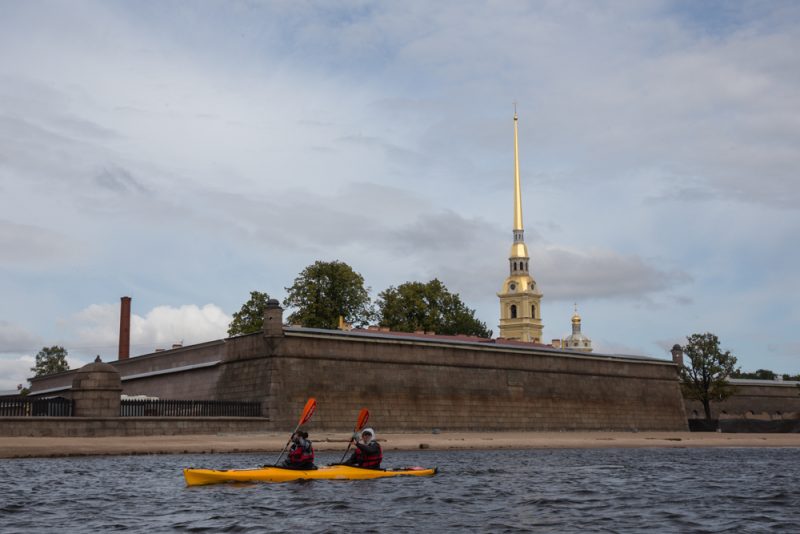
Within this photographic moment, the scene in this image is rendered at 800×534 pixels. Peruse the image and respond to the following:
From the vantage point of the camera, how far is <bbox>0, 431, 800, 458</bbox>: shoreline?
34.3 meters

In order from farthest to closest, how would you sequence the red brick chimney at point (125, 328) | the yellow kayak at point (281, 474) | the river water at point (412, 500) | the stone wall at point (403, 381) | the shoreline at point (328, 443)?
the red brick chimney at point (125, 328), the stone wall at point (403, 381), the shoreline at point (328, 443), the yellow kayak at point (281, 474), the river water at point (412, 500)

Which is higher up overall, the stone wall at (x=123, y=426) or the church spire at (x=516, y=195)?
the church spire at (x=516, y=195)

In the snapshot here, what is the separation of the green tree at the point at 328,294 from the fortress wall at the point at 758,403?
28.2 m

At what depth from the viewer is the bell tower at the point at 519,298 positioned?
6245 inches

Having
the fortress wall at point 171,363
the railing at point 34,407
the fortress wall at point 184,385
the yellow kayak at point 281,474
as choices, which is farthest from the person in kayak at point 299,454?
the fortress wall at point 171,363

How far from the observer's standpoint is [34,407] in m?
40.1

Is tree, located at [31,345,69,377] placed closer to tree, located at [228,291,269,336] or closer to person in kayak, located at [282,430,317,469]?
tree, located at [228,291,269,336]

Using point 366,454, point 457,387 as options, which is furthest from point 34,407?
point 457,387

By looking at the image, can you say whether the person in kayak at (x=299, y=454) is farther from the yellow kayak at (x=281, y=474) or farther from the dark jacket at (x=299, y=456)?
the yellow kayak at (x=281, y=474)

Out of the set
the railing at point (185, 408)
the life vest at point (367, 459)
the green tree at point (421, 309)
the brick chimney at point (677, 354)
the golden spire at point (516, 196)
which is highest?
the golden spire at point (516, 196)

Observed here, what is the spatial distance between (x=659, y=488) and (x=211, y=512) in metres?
12.8

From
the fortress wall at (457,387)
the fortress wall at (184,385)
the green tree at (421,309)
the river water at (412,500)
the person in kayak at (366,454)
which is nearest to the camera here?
the river water at (412,500)

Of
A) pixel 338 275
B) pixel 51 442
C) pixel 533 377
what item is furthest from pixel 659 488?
pixel 338 275

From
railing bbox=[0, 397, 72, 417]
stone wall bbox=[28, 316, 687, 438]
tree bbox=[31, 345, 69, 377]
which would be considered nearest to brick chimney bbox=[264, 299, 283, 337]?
stone wall bbox=[28, 316, 687, 438]
